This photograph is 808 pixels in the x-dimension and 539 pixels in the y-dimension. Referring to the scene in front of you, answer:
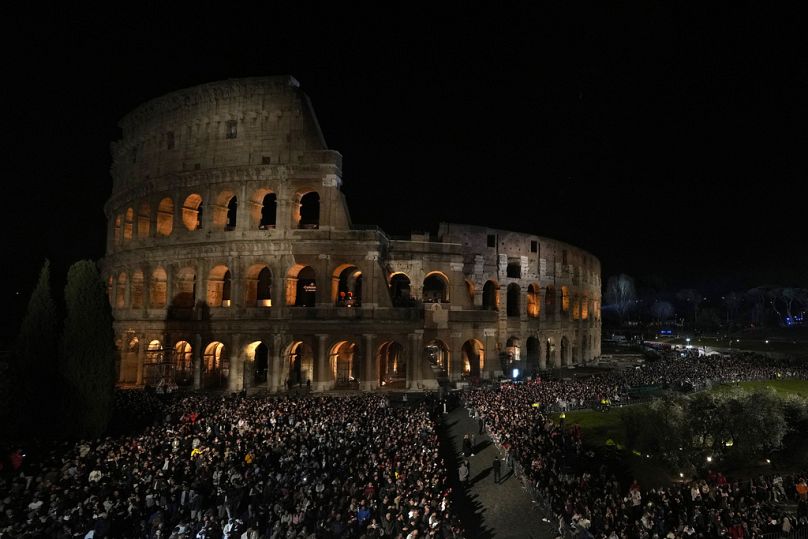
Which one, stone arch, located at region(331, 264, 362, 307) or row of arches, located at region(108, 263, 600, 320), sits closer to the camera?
row of arches, located at region(108, 263, 600, 320)

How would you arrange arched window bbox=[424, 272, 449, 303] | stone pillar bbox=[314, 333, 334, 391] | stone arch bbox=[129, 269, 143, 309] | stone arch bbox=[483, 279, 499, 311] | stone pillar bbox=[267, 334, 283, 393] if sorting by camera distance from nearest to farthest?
1. stone pillar bbox=[314, 333, 334, 391]
2. stone pillar bbox=[267, 334, 283, 393]
3. stone arch bbox=[129, 269, 143, 309]
4. arched window bbox=[424, 272, 449, 303]
5. stone arch bbox=[483, 279, 499, 311]

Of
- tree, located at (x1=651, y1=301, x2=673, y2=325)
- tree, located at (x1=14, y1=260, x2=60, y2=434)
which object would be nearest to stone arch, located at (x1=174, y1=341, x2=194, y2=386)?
tree, located at (x1=14, y1=260, x2=60, y2=434)

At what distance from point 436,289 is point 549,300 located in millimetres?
12049

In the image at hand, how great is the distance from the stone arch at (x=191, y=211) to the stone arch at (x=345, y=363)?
47.1 ft

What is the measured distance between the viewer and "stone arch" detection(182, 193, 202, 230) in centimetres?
3822

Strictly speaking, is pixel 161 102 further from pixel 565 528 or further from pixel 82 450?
pixel 565 528

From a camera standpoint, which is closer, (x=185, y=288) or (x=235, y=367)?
(x=235, y=367)

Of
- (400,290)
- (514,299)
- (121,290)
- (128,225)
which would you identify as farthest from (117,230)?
(514,299)

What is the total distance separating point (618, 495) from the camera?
1541cm

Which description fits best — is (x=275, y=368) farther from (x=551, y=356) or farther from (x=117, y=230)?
(x=551, y=356)

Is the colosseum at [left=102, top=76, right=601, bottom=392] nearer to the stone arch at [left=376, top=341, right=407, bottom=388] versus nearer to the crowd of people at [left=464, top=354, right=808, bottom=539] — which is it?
the stone arch at [left=376, top=341, right=407, bottom=388]

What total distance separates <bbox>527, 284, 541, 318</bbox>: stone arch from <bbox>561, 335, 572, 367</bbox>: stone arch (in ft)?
15.1

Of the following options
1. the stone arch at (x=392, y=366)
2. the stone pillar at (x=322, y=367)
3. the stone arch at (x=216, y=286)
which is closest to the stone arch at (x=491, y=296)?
the stone arch at (x=392, y=366)

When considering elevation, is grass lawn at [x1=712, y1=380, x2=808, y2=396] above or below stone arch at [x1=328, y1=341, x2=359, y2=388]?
below
